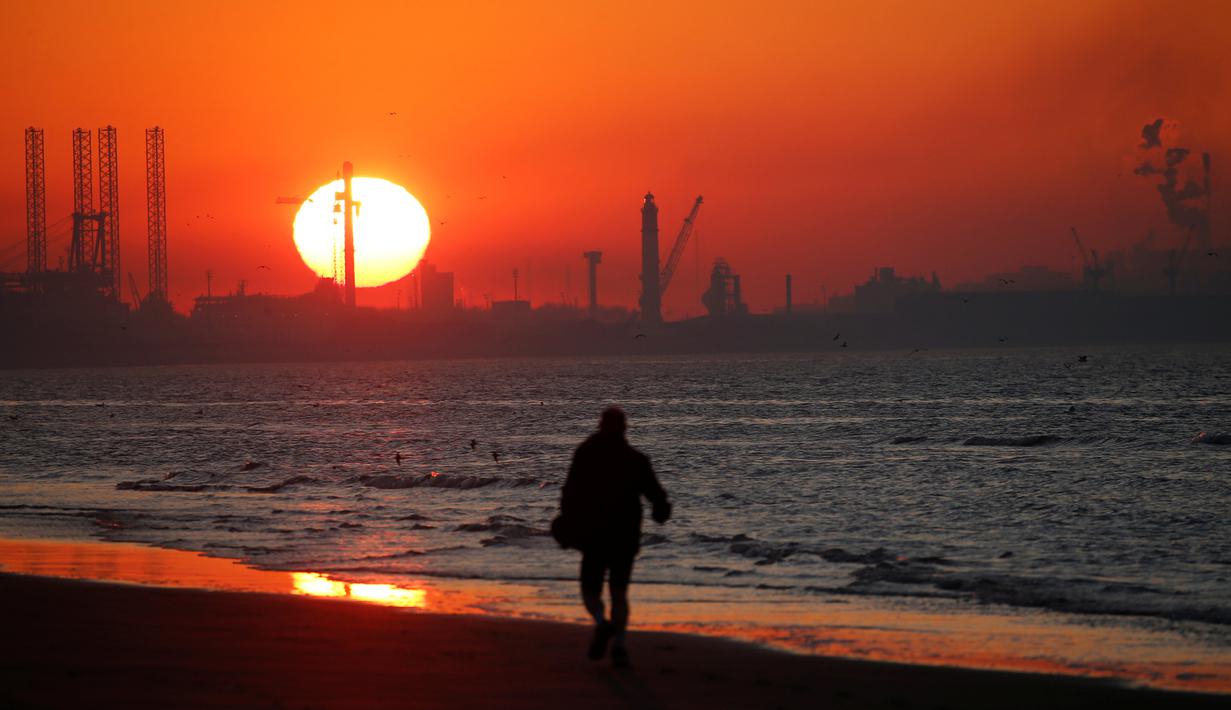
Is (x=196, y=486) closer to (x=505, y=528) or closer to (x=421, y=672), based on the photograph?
(x=505, y=528)

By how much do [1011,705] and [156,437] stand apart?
57.4 metres

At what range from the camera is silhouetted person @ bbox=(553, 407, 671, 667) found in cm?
1056

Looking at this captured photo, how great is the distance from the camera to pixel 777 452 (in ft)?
169

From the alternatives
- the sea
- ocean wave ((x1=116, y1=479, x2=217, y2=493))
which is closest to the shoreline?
the sea

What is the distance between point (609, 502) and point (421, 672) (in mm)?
1981

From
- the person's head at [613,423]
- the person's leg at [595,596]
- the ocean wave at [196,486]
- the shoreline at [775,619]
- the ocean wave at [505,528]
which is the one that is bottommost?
the ocean wave at [196,486]

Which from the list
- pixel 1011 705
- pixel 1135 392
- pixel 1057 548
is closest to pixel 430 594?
pixel 1011 705

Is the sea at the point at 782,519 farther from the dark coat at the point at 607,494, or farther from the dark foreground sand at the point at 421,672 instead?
the dark coat at the point at 607,494

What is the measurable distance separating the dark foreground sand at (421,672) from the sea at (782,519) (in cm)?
120

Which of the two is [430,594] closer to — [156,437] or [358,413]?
[156,437]

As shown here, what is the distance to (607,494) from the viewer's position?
34.7 feet

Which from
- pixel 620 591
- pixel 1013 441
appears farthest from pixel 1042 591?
pixel 1013 441

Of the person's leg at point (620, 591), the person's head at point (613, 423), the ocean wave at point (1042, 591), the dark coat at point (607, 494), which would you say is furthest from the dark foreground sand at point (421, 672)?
the ocean wave at point (1042, 591)

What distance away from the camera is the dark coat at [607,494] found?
10562 millimetres
